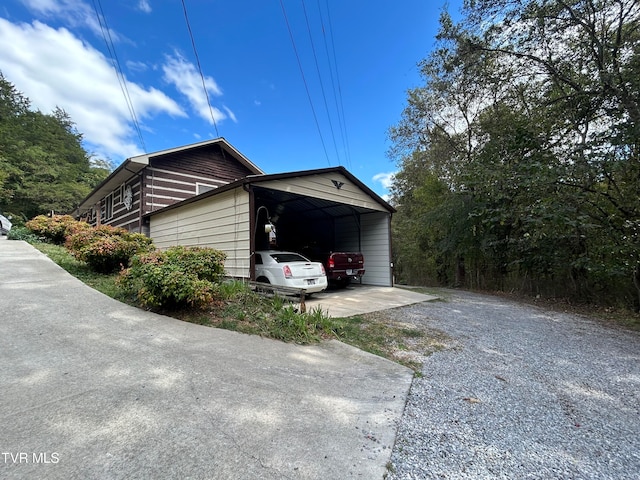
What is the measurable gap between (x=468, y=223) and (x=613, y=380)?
833 centimetres

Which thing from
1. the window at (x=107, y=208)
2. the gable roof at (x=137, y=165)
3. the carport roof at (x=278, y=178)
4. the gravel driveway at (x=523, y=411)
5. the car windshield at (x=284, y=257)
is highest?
the gable roof at (x=137, y=165)

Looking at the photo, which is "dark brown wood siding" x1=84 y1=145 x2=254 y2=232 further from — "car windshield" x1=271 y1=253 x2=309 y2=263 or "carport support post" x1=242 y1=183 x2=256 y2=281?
"car windshield" x1=271 y1=253 x2=309 y2=263

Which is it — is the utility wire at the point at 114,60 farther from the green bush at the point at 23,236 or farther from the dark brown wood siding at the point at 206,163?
the green bush at the point at 23,236

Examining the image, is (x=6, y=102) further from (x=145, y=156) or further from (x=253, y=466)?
(x=253, y=466)

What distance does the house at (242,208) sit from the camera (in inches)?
295

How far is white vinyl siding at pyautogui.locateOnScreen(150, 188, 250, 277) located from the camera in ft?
23.8

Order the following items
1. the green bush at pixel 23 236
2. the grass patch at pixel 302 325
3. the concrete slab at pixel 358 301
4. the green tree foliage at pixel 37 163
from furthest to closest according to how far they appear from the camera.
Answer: the green tree foliage at pixel 37 163 → the green bush at pixel 23 236 → the concrete slab at pixel 358 301 → the grass patch at pixel 302 325

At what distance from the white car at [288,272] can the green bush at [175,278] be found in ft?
5.20

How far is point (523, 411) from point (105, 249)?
838 centimetres

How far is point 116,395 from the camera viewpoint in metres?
2.39

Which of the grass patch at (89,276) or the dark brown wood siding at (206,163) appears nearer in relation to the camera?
the grass patch at (89,276)

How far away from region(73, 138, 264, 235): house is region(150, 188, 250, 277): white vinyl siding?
5.12 ft

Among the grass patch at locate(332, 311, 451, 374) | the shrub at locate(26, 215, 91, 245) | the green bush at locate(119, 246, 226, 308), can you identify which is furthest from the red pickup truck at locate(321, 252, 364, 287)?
the shrub at locate(26, 215, 91, 245)

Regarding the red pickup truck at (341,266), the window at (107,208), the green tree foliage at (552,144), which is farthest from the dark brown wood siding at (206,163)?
the green tree foliage at (552,144)
